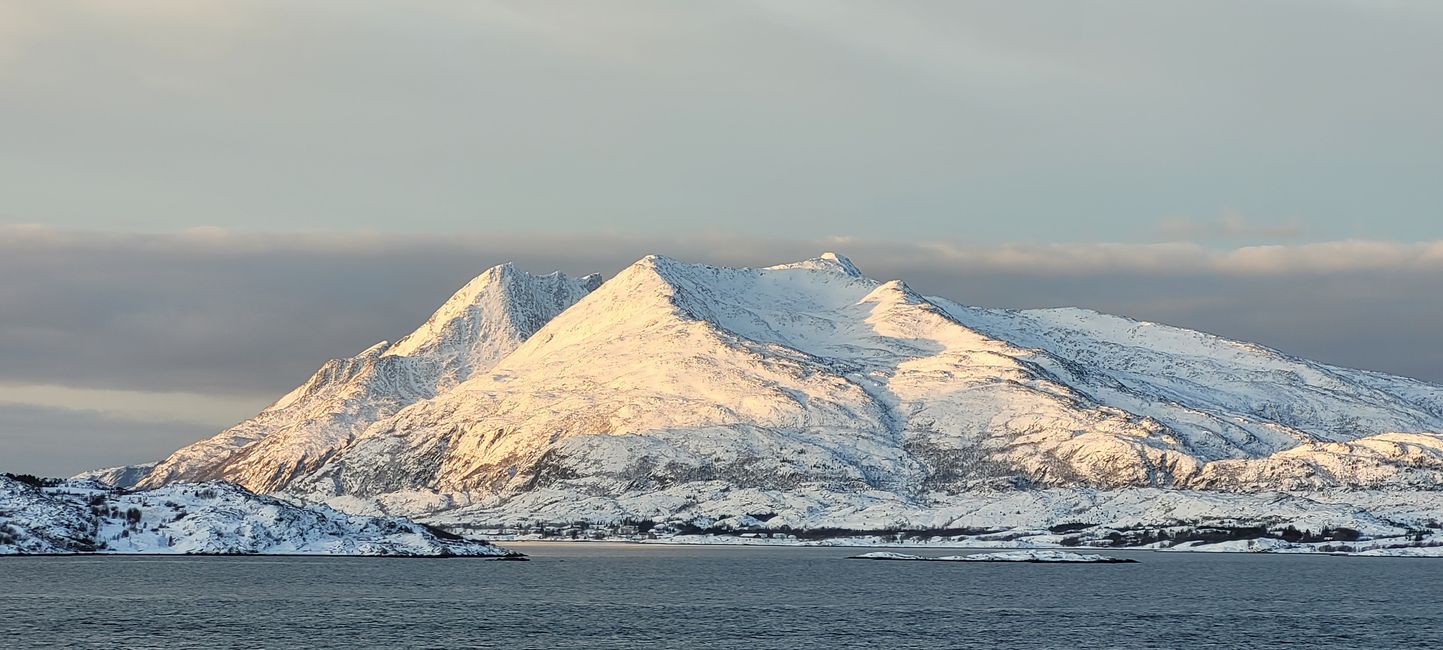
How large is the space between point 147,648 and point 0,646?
50.9ft

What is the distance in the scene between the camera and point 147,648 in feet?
648

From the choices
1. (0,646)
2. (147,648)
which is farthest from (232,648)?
(0,646)

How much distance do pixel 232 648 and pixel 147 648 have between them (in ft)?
30.2

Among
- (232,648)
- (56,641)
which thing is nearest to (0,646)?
(56,641)

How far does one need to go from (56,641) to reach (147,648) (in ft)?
37.3

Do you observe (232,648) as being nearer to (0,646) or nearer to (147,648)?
(147,648)

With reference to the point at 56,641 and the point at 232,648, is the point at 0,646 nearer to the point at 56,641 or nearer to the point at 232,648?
the point at 56,641

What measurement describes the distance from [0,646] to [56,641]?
679 centimetres

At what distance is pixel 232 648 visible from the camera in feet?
652

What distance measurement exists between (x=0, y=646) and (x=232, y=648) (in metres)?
24.7
